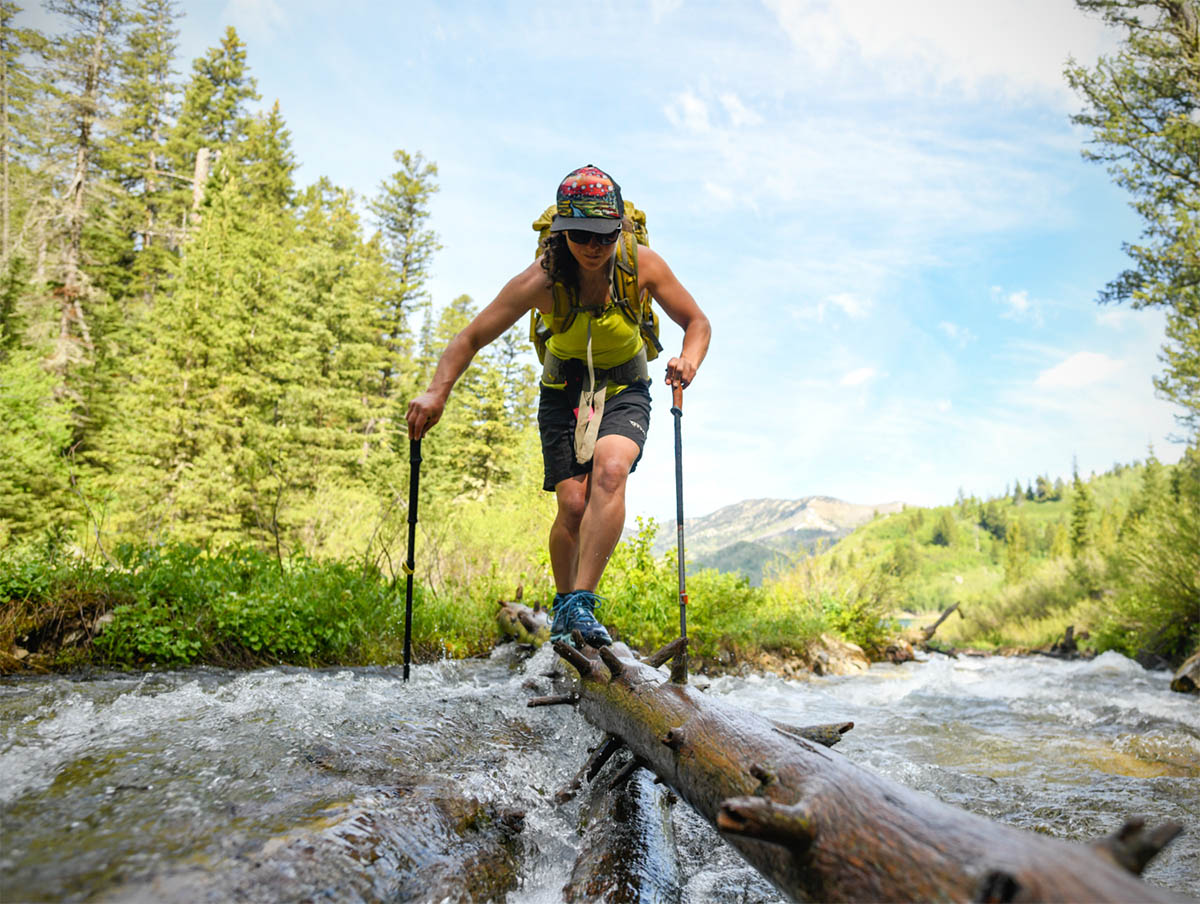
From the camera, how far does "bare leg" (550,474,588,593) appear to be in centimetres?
395

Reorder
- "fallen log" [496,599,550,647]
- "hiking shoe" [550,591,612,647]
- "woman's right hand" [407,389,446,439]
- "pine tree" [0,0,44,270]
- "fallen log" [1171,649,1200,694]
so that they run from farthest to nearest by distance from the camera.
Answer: "pine tree" [0,0,44,270]
"fallen log" [1171,649,1200,694]
"fallen log" [496,599,550,647]
"woman's right hand" [407,389,446,439]
"hiking shoe" [550,591,612,647]

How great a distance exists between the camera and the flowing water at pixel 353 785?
1.33 meters

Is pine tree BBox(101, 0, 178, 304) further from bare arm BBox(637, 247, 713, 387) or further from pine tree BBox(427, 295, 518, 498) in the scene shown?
bare arm BBox(637, 247, 713, 387)

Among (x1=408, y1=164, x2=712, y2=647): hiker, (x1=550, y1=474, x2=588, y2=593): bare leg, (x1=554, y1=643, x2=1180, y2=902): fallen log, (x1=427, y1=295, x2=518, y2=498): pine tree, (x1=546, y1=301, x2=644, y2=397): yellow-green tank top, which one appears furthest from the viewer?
(x1=427, y1=295, x2=518, y2=498): pine tree

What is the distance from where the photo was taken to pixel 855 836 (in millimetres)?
1136

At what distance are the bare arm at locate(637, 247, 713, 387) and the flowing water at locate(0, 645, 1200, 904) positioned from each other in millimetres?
1924

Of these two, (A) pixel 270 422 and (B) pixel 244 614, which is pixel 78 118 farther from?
(B) pixel 244 614

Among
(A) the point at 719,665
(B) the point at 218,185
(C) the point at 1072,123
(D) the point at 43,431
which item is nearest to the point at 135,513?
(D) the point at 43,431

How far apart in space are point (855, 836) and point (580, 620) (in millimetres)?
2316

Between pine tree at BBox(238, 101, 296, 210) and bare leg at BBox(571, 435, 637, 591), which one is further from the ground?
pine tree at BBox(238, 101, 296, 210)

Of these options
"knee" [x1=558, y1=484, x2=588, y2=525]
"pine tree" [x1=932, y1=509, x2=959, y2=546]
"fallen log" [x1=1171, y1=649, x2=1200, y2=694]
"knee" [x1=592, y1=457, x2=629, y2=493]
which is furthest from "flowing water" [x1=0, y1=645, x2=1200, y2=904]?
"pine tree" [x1=932, y1=509, x2=959, y2=546]

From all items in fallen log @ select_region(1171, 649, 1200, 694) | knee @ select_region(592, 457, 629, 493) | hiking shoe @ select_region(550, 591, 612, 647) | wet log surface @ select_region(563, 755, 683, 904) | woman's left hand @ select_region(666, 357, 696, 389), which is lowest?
fallen log @ select_region(1171, 649, 1200, 694)

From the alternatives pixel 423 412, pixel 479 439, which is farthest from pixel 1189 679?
pixel 479 439

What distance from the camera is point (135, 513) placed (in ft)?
63.3
